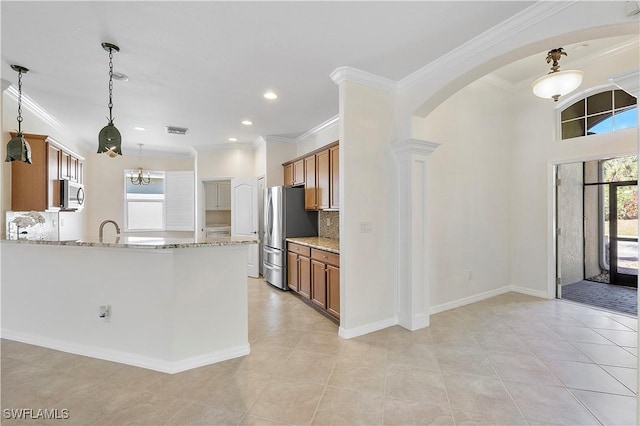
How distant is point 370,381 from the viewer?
7.37 feet

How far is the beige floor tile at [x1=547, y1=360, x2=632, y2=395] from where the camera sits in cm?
213

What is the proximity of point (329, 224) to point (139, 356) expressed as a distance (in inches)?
122

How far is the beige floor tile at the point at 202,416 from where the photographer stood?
180 centimetres

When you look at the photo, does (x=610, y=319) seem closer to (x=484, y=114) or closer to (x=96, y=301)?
(x=484, y=114)

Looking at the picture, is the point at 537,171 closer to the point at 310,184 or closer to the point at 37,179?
the point at 310,184

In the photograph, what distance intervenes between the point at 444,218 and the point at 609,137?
Result: 2.32 meters

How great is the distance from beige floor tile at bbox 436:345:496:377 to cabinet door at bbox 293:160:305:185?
3.23 m

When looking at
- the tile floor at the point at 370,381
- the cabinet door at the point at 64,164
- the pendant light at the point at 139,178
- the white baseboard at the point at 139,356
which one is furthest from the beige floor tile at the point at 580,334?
the pendant light at the point at 139,178

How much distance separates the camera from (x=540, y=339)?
2.94 m

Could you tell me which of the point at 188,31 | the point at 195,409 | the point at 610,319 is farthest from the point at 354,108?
the point at 610,319

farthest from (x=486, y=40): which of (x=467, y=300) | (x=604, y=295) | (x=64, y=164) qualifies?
(x=64, y=164)

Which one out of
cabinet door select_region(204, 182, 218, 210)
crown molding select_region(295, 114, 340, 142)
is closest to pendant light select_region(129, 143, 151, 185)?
cabinet door select_region(204, 182, 218, 210)

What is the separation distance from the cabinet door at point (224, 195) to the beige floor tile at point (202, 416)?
5.50 metres

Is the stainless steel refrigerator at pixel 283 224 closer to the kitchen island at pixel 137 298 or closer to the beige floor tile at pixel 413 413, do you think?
the kitchen island at pixel 137 298
